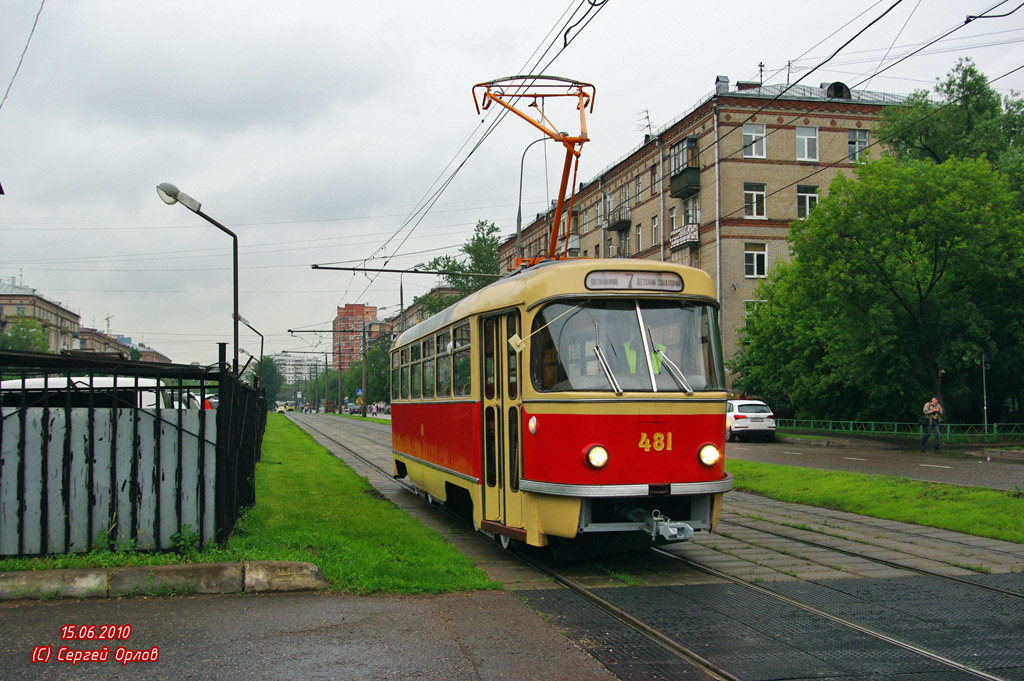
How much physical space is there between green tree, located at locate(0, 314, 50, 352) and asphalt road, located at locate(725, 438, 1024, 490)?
79440mm

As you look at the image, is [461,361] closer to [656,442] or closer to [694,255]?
[656,442]

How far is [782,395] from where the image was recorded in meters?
43.3

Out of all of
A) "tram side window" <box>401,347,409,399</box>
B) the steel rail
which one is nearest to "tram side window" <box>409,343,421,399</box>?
"tram side window" <box>401,347,409,399</box>

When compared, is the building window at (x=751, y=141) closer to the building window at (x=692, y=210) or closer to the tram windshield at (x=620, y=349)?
the building window at (x=692, y=210)

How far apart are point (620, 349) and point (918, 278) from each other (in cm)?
2599

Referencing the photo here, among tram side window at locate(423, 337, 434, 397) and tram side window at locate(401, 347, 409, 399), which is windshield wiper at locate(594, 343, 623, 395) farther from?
tram side window at locate(401, 347, 409, 399)

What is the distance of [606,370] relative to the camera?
323 inches

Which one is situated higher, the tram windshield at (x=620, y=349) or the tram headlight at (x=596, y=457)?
the tram windshield at (x=620, y=349)

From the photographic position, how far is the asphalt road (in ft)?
56.1

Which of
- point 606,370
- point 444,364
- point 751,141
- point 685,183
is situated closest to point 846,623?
point 606,370

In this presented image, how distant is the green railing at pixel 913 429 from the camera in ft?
94.8

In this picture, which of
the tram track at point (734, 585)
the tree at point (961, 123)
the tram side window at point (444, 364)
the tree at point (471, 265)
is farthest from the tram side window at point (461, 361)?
the tree at point (471, 265)

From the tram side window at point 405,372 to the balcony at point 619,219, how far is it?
134ft

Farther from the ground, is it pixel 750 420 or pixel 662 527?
pixel 662 527
